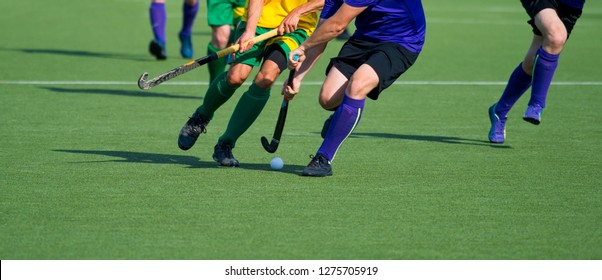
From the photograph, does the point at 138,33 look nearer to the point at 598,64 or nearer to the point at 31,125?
the point at 598,64

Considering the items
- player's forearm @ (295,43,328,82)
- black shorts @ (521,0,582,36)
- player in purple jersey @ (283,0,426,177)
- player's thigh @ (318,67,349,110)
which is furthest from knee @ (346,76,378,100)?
black shorts @ (521,0,582,36)

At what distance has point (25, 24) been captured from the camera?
18484 millimetres

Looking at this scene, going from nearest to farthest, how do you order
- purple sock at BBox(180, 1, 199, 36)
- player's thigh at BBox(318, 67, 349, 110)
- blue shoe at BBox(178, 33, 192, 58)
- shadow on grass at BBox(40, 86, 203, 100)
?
player's thigh at BBox(318, 67, 349, 110), shadow on grass at BBox(40, 86, 203, 100), purple sock at BBox(180, 1, 199, 36), blue shoe at BBox(178, 33, 192, 58)

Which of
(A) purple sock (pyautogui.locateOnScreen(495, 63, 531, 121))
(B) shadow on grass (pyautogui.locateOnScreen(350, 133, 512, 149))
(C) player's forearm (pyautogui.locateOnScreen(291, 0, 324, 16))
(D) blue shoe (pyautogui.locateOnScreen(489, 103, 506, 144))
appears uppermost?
(C) player's forearm (pyautogui.locateOnScreen(291, 0, 324, 16))

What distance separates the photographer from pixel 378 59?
6.55 m

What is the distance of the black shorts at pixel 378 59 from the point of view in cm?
653

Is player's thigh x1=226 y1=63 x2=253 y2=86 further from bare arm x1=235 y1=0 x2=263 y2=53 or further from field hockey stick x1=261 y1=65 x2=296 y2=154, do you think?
field hockey stick x1=261 y1=65 x2=296 y2=154

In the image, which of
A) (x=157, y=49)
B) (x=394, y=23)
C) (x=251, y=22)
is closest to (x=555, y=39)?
(x=394, y=23)

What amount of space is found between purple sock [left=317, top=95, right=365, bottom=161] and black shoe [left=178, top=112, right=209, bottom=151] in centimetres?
90

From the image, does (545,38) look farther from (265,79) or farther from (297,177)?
(297,177)

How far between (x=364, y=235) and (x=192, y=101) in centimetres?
531

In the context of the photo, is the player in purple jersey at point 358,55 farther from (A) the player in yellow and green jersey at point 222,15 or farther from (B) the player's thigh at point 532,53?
(A) the player in yellow and green jersey at point 222,15

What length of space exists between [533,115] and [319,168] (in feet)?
5.88

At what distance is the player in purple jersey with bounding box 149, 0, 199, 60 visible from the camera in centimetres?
1378
